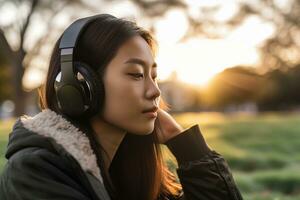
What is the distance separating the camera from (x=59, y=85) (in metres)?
1.77

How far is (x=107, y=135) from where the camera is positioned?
1.90 meters

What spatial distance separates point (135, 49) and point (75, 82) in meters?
0.22

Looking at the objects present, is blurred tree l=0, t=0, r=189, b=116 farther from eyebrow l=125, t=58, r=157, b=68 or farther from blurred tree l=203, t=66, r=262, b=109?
blurred tree l=203, t=66, r=262, b=109

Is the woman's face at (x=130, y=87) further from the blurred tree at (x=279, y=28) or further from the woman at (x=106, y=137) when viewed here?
the blurred tree at (x=279, y=28)

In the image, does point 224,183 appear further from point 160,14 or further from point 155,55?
point 160,14

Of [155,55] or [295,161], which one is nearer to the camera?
[155,55]

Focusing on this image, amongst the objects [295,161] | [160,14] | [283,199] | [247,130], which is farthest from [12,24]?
[283,199]

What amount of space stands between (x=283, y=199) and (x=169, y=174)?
2.58m

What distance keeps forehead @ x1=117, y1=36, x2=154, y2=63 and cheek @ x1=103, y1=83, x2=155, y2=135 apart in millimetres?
96

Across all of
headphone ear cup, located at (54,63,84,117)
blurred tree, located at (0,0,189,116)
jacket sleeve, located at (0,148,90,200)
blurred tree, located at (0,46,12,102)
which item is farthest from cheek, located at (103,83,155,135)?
blurred tree, located at (0,46,12,102)

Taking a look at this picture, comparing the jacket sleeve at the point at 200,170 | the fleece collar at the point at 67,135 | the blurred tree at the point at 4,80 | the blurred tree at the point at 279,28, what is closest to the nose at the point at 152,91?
the fleece collar at the point at 67,135

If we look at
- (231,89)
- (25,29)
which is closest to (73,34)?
(25,29)

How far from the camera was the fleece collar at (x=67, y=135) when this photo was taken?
1.62 meters

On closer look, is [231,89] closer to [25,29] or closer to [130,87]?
[25,29]
